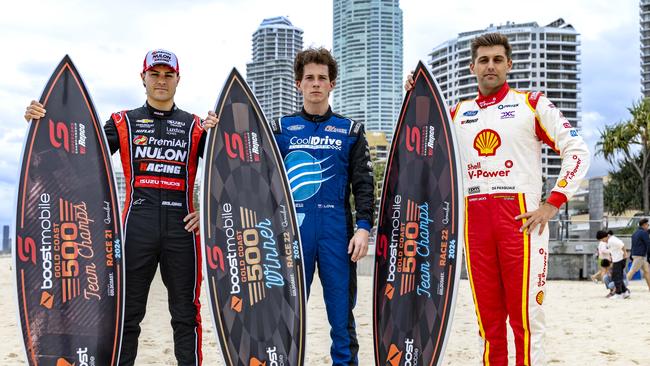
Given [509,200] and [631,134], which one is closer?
[509,200]

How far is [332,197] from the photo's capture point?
11.2 feet

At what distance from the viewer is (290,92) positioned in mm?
102938

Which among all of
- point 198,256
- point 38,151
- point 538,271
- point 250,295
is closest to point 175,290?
point 198,256

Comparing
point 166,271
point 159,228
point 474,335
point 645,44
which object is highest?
point 645,44

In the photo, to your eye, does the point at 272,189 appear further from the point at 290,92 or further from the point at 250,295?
the point at 290,92

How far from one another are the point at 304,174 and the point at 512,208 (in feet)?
3.92

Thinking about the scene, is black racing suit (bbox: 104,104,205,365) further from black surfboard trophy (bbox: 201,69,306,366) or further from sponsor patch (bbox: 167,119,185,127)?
black surfboard trophy (bbox: 201,69,306,366)

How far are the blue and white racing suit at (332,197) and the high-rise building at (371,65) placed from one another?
177 meters

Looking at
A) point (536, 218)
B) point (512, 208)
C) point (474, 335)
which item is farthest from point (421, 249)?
point (474, 335)

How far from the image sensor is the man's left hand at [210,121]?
3613 millimetres

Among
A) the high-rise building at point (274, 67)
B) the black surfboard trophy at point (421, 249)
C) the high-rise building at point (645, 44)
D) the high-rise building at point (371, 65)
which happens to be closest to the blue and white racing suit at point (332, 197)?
the black surfboard trophy at point (421, 249)

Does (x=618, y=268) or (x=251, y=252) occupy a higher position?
(x=251, y=252)

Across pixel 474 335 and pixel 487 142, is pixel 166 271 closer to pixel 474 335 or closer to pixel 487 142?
pixel 487 142

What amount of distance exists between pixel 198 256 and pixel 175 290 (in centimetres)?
24
